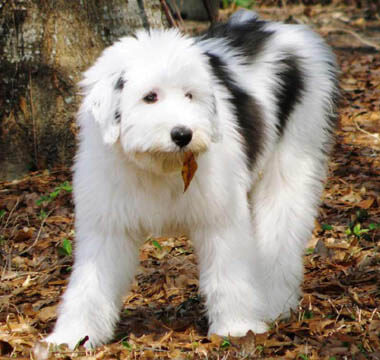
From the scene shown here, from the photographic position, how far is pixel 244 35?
525 centimetres

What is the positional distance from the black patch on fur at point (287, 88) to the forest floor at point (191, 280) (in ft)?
3.93

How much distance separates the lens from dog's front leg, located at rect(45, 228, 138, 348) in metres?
4.42

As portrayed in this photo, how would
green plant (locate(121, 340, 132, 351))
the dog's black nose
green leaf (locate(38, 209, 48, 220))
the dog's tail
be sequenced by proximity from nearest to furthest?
the dog's black nose, green plant (locate(121, 340, 132, 351)), the dog's tail, green leaf (locate(38, 209, 48, 220))

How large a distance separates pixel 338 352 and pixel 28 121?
13.9 feet

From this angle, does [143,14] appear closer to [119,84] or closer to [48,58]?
[48,58]

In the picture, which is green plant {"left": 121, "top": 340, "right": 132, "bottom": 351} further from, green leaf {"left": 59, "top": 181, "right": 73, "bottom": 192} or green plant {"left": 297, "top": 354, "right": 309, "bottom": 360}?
green leaf {"left": 59, "top": 181, "right": 73, "bottom": 192}

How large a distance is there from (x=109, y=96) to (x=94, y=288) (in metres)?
1.16

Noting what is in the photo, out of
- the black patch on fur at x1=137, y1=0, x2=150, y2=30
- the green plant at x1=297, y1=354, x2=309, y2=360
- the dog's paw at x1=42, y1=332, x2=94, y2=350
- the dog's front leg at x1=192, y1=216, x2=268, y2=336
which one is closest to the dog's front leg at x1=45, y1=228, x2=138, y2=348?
the dog's paw at x1=42, y1=332, x2=94, y2=350

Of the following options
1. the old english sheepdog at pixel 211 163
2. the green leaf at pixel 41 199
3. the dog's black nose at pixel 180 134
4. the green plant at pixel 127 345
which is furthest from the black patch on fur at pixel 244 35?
the green leaf at pixel 41 199

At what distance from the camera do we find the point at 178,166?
4121mm

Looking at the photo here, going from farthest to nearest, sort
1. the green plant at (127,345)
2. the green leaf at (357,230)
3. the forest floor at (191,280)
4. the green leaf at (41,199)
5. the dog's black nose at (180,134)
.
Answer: the green leaf at (41,199)
the green leaf at (357,230)
the green plant at (127,345)
the forest floor at (191,280)
the dog's black nose at (180,134)

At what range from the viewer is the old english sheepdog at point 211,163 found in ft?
13.3

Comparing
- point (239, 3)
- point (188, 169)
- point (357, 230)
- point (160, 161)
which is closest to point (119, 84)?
point (160, 161)

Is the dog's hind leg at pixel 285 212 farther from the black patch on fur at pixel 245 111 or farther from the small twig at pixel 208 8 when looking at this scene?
the small twig at pixel 208 8
